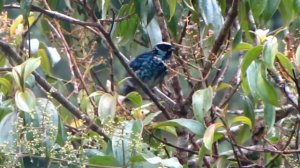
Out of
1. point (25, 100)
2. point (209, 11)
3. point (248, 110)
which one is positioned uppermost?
point (209, 11)

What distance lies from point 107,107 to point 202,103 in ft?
0.96

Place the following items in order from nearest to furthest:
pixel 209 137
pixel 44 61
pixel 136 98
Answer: pixel 209 137 < pixel 136 98 < pixel 44 61

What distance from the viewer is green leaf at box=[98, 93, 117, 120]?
2824mm

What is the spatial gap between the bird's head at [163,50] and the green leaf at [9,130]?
3.59ft

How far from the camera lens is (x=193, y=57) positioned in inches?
123

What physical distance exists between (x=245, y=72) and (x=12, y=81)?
2.23 ft

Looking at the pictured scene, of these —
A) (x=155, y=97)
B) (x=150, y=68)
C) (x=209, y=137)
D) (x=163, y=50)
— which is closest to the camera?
(x=209, y=137)

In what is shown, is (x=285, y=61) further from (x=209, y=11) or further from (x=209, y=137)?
(x=209, y=11)

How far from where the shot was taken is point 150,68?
4.04 metres

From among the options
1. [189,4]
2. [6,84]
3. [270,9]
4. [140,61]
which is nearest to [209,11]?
[189,4]

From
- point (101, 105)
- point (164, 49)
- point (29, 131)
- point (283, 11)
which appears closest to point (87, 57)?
point (164, 49)

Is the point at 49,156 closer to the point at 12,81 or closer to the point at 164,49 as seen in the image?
the point at 12,81

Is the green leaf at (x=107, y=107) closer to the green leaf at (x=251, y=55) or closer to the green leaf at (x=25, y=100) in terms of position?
the green leaf at (x=25, y=100)

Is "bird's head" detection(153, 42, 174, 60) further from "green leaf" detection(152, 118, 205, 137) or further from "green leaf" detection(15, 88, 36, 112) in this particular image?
"green leaf" detection(15, 88, 36, 112)
